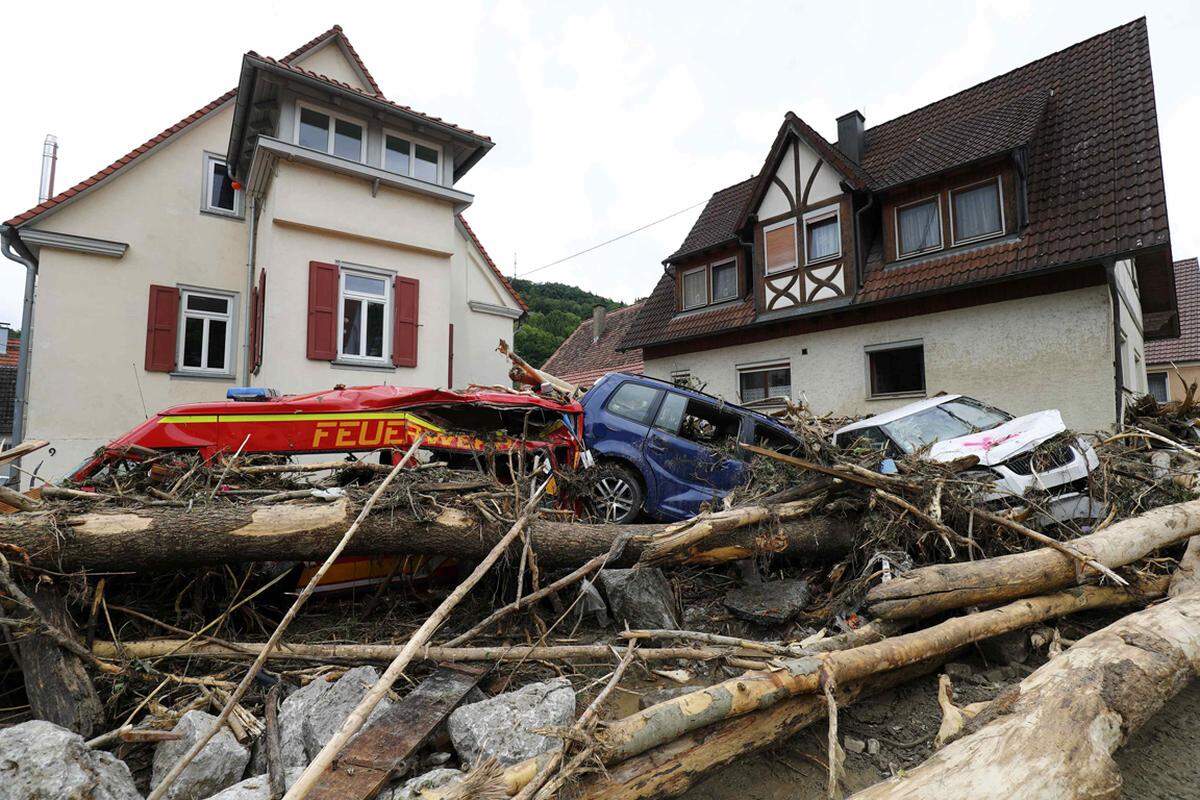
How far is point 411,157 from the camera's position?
11281 millimetres

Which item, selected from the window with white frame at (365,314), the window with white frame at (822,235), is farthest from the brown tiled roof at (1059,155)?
the window with white frame at (365,314)

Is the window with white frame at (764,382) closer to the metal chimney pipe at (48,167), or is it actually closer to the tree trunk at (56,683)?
the tree trunk at (56,683)

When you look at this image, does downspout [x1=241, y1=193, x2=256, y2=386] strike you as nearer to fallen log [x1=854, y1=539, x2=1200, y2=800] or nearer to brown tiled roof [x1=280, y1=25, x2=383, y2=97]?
brown tiled roof [x1=280, y1=25, x2=383, y2=97]

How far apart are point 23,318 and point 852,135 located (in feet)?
60.0

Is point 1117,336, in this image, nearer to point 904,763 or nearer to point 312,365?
point 904,763

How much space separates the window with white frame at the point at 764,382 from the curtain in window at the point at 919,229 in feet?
11.8

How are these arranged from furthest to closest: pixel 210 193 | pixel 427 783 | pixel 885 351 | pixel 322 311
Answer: pixel 885 351 → pixel 210 193 → pixel 322 311 → pixel 427 783

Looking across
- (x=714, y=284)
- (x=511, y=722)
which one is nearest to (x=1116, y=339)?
(x=714, y=284)

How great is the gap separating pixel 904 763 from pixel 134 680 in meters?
3.84

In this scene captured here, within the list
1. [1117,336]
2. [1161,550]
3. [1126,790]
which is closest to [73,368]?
[1126,790]

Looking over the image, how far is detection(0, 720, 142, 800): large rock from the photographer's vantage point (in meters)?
2.12

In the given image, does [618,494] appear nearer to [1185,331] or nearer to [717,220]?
[717,220]

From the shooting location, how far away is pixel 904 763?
2715 millimetres

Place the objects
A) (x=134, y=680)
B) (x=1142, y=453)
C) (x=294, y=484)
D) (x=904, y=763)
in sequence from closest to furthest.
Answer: (x=904, y=763) < (x=134, y=680) < (x=294, y=484) < (x=1142, y=453)
